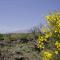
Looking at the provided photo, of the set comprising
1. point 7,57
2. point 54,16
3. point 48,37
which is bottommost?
point 7,57

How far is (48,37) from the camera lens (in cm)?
1401

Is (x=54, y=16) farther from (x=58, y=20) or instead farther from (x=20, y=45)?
(x=20, y=45)

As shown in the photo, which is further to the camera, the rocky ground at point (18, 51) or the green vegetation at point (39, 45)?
the rocky ground at point (18, 51)

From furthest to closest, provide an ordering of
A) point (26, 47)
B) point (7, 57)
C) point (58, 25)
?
point (26, 47) → point (7, 57) → point (58, 25)

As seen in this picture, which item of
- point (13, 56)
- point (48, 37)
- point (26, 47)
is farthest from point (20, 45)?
point (48, 37)

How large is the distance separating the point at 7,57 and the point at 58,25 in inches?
294

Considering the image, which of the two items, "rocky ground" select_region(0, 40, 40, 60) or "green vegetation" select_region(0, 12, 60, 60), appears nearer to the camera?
"green vegetation" select_region(0, 12, 60, 60)

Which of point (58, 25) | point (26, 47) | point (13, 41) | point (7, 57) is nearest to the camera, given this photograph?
point (58, 25)

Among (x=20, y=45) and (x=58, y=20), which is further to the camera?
(x=20, y=45)

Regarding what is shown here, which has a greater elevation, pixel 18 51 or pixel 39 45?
pixel 39 45

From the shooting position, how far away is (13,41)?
24.1 m

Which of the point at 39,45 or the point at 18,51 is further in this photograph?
the point at 18,51

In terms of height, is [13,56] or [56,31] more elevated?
[56,31]

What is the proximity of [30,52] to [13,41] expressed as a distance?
3.47 meters
